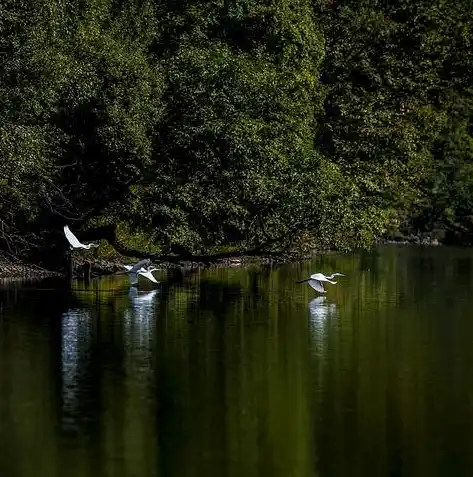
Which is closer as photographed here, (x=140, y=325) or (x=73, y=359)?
(x=73, y=359)

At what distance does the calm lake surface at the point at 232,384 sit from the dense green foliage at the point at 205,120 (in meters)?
4.47

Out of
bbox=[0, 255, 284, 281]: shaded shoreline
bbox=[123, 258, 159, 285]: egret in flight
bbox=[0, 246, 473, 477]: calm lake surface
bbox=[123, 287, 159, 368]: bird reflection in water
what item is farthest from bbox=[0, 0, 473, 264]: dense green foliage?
bbox=[123, 287, 159, 368]: bird reflection in water

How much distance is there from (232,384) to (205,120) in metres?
20.8

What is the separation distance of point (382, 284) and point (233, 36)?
12396mm

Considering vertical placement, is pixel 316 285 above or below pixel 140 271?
below

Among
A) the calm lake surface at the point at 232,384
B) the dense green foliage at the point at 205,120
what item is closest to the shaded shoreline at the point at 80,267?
the dense green foliage at the point at 205,120

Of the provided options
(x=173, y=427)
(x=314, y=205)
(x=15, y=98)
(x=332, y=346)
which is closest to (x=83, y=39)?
(x=15, y=98)

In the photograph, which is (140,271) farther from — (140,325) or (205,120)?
(140,325)

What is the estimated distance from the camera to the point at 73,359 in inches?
1030

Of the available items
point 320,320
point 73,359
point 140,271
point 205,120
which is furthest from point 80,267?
point 73,359

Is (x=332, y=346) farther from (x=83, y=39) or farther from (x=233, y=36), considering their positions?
(x=233, y=36)

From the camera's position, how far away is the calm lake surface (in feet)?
60.3

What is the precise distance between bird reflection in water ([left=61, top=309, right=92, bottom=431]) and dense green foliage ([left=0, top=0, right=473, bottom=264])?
8418 mm

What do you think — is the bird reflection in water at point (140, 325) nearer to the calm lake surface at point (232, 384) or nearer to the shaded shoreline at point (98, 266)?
the calm lake surface at point (232, 384)
